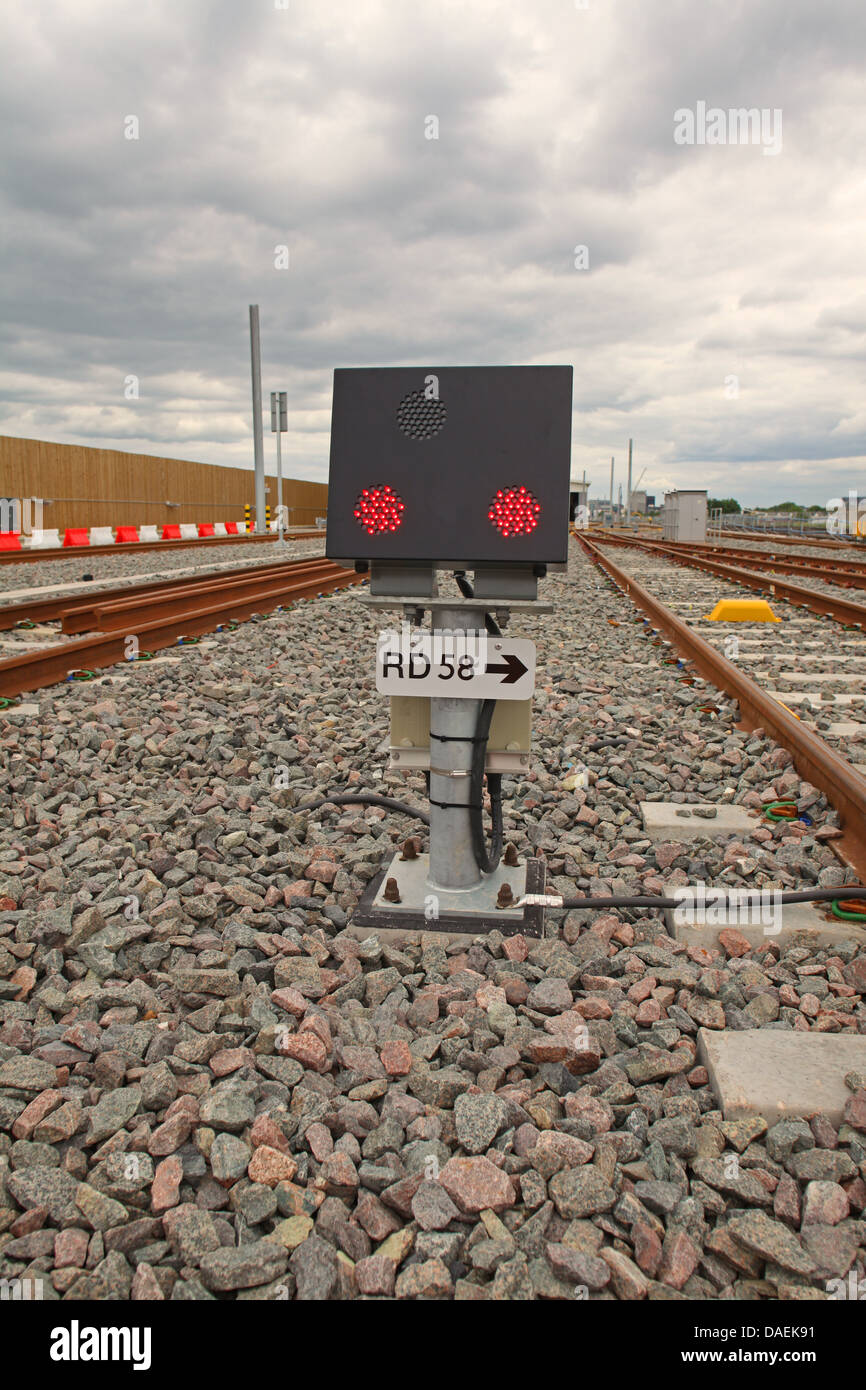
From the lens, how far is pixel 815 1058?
198 cm

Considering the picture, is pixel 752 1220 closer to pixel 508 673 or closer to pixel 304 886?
pixel 508 673

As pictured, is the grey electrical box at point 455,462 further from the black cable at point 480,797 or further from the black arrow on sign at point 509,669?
the black cable at point 480,797

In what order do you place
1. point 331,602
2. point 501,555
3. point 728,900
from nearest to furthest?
point 501,555, point 728,900, point 331,602

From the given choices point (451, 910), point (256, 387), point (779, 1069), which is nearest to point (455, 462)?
point (451, 910)

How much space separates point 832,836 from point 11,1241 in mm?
2755

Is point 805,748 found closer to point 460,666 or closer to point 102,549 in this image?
point 460,666

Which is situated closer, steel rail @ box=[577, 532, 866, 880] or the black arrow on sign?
the black arrow on sign

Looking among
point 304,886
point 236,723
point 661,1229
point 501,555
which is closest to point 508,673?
point 501,555

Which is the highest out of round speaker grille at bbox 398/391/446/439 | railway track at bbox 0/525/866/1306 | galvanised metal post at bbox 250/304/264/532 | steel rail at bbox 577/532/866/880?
galvanised metal post at bbox 250/304/264/532

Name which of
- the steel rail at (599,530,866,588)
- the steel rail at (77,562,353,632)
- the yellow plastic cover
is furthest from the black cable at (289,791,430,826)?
the steel rail at (599,530,866,588)

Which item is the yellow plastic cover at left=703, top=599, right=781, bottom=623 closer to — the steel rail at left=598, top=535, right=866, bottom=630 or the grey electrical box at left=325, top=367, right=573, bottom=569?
the steel rail at left=598, top=535, right=866, bottom=630

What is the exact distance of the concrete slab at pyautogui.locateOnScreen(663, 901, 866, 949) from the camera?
101 inches

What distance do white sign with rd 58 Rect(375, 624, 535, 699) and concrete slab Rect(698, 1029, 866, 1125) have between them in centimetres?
99

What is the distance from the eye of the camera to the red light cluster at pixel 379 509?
7.34 feet
